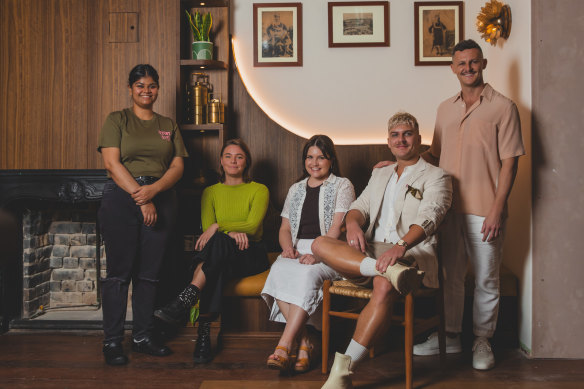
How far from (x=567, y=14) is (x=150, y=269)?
2556 mm

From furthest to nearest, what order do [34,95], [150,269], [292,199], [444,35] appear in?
1. [444,35]
2. [34,95]
3. [292,199]
4. [150,269]

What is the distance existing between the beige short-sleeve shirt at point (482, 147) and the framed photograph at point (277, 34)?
4.75 ft

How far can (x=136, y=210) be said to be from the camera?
2.64 m

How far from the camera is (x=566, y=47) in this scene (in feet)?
8.31

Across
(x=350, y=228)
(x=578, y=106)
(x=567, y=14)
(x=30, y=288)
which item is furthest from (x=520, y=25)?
(x=30, y=288)

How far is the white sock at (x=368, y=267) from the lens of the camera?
2191 mm

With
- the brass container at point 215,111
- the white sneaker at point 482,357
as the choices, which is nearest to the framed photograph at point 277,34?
the brass container at point 215,111

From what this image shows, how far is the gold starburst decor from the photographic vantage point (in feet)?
9.56

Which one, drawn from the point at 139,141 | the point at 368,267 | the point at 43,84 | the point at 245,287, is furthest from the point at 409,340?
the point at 43,84

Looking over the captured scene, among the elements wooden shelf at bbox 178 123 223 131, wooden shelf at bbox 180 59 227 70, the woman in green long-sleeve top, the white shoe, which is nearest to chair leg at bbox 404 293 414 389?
the white shoe

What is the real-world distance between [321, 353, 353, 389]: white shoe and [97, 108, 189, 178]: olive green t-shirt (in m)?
1.37

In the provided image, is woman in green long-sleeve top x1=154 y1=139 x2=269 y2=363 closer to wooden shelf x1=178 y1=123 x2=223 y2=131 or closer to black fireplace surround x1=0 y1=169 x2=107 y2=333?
wooden shelf x1=178 y1=123 x2=223 y2=131

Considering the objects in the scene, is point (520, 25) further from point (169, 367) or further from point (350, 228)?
point (169, 367)

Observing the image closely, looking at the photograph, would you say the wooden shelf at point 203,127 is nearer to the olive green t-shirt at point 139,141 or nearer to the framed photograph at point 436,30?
the olive green t-shirt at point 139,141
